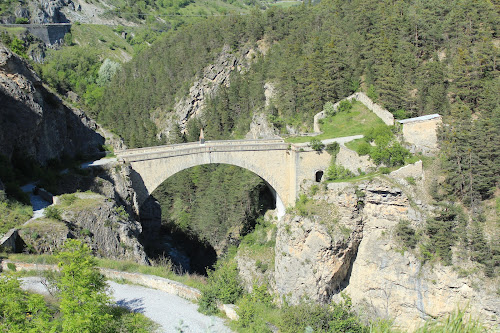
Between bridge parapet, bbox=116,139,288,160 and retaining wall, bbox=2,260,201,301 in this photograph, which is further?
bridge parapet, bbox=116,139,288,160

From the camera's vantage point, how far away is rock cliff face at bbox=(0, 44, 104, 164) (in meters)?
27.1

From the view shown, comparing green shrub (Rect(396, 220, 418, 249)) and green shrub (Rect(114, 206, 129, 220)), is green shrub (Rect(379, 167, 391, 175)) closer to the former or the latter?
green shrub (Rect(396, 220, 418, 249))

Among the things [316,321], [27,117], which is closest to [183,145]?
[27,117]

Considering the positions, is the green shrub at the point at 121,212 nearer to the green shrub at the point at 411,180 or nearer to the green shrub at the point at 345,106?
the green shrub at the point at 411,180

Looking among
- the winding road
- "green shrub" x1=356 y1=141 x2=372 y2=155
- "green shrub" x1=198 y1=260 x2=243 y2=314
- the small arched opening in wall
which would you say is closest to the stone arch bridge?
the small arched opening in wall

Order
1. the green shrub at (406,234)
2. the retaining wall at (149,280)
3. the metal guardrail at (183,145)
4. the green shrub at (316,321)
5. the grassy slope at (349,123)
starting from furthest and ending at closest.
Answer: the grassy slope at (349,123) → the metal guardrail at (183,145) → the green shrub at (406,234) → the retaining wall at (149,280) → the green shrub at (316,321)

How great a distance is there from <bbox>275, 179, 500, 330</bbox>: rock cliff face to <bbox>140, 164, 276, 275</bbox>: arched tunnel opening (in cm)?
978

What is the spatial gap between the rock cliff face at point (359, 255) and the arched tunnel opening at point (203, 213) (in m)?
9.78

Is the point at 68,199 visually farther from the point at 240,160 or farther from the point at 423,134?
the point at 423,134

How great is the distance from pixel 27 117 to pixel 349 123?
25.1m

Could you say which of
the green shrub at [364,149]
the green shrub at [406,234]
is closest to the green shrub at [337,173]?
the green shrub at [364,149]

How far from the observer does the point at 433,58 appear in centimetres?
4038

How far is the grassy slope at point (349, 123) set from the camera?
1473 inches

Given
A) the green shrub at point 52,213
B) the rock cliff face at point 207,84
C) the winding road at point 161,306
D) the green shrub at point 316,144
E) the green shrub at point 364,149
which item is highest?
the rock cliff face at point 207,84
